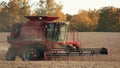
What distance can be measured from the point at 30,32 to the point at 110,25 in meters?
70.8

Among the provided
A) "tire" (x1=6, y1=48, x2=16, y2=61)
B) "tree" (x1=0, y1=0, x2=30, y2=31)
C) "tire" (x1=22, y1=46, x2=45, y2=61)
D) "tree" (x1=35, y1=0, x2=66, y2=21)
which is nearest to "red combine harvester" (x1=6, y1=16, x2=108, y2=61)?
"tire" (x1=22, y1=46, x2=45, y2=61)

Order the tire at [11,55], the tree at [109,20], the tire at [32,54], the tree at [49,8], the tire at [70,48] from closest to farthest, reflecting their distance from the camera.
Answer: the tire at [32,54]
the tire at [70,48]
the tire at [11,55]
the tree at [49,8]
the tree at [109,20]

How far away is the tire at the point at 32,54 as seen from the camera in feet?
73.1

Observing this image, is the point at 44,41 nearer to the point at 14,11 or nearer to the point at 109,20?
the point at 14,11

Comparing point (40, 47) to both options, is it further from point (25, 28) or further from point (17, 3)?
point (17, 3)

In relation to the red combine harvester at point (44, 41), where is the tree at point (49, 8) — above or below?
above

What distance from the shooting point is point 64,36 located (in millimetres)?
23141

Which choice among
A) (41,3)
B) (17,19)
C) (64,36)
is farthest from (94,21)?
(64,36)

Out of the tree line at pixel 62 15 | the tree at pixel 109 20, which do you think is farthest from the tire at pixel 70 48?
the tree at pixel 109 20

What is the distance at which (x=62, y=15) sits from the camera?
72500 mm

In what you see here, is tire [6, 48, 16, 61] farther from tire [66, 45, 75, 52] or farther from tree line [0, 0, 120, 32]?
tree line [0, 0, 120, 32]

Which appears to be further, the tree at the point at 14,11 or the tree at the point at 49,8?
the tree at the point at 49,8

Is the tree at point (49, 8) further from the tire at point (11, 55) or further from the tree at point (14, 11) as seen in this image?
the tire at point (11, 55)

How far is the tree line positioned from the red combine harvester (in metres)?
28.8
